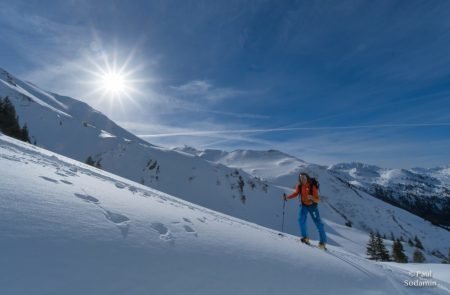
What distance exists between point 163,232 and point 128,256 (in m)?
1.34

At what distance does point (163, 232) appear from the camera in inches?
213

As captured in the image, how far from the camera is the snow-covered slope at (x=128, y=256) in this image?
3.32 meters

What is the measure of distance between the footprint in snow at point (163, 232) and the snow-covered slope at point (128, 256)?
0.07 ft

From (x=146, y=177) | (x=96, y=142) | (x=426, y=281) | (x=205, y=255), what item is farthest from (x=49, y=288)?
(x=96, y=142)

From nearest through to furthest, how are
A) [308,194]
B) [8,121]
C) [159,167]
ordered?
[308,194] → [8,121] → [159,167]

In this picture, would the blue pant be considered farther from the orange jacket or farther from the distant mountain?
the distant mountain

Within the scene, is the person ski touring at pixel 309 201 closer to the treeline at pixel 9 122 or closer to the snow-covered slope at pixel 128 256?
the snow-covered slope at pixel 128 256

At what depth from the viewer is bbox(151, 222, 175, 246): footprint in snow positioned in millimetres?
5105

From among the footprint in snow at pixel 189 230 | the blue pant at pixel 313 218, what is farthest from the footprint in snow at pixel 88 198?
the blue pant at pixel 313 218

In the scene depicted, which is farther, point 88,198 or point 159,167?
point 159,167

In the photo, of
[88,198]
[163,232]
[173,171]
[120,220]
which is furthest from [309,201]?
[173,171]

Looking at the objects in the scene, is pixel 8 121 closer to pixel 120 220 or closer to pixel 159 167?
pixel 159 167

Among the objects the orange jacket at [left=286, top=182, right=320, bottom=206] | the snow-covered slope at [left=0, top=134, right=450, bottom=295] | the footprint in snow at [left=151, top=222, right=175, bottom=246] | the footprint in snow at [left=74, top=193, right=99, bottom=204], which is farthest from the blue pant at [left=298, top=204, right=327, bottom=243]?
the footprint in snow at [left=74, top=193, right=99, bottom=204]

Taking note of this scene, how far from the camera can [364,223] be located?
5015 inches
